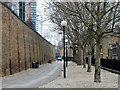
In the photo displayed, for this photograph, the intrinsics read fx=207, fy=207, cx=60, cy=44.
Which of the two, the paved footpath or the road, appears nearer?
the paved footpath

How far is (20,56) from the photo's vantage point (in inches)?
924

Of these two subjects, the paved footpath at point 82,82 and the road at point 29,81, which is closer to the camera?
the paved footpath at point 82,82

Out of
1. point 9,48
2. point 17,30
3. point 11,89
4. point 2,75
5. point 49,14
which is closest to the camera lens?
point 11,89

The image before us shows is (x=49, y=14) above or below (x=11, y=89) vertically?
above

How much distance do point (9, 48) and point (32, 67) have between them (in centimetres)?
1227

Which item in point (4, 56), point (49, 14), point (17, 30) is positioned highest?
point (49, 14)

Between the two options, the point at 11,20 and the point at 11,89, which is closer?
the point at 11,89

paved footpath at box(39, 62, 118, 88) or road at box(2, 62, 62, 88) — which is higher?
paved footpath at box(39, 62, 118, 88)

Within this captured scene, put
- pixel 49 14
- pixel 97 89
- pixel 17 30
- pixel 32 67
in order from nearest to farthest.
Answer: pixel 97 89, pixel 49 14, pixel 17 30, pixel 32 67

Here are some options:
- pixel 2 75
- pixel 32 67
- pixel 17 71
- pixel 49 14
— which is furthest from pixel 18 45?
pixel 32 67

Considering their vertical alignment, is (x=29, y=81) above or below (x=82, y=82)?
below

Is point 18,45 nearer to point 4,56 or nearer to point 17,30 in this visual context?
point 17,30

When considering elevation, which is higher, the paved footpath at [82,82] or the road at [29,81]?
the paved footpath at [82,82]

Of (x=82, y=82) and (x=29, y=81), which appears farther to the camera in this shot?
(x=29, y=81)
